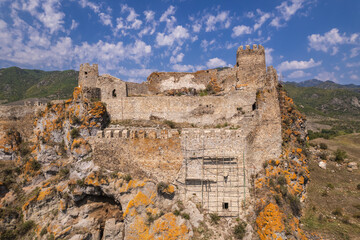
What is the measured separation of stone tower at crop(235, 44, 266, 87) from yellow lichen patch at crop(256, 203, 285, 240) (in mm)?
10492

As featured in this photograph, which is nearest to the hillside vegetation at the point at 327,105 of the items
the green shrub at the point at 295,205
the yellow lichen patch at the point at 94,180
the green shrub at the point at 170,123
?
the green shrub at the point at 295,205

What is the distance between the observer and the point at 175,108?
18375 millimetres

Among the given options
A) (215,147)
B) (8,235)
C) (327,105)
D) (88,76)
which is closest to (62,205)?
(8,235)

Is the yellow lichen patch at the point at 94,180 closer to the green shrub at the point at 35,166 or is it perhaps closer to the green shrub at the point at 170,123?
the green shrub at the point at 170,123

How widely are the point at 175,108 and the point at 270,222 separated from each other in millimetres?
11046

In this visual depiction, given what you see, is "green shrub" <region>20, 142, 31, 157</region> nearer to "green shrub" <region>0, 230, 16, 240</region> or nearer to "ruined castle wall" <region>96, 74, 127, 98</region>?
"green shrub" <region>0, 230, 16, 240</region>

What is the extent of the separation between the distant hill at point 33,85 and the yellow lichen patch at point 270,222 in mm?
55402

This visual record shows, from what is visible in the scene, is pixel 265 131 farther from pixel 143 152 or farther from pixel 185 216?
pixel 143 152

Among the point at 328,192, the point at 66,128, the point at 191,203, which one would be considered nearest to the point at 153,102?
the point at 66,128

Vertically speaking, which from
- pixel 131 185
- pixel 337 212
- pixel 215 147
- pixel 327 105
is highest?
pixel 327 105

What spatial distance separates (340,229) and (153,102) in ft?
52.9

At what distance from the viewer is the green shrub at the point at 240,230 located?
1277cm

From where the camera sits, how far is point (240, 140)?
14.1m

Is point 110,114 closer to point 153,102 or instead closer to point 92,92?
point 92,92
